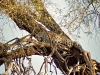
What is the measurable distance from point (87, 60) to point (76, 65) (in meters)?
0.11

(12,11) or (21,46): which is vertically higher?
(12,11)

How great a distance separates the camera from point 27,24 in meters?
2.81

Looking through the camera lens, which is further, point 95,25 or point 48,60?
point 95,25

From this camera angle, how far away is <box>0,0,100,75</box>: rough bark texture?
246cm

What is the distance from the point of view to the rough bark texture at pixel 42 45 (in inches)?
97.0

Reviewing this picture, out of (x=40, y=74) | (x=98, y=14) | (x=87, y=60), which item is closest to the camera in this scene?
(x=40, y=74)

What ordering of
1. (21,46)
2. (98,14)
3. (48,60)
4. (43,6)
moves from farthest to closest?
1. (98,14)
2. (43,6)
3. (21,46)
4. (48,60)

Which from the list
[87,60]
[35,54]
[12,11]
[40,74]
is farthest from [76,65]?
[12,11]

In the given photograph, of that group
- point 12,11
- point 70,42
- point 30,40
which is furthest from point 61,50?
point 12,11

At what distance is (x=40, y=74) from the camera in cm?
216

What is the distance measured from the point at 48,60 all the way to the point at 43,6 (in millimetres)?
710

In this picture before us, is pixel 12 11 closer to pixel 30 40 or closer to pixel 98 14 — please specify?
pixel 30 40

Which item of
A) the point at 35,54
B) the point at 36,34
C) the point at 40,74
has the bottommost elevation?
the point at 40,74

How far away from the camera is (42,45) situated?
2.61 meters
